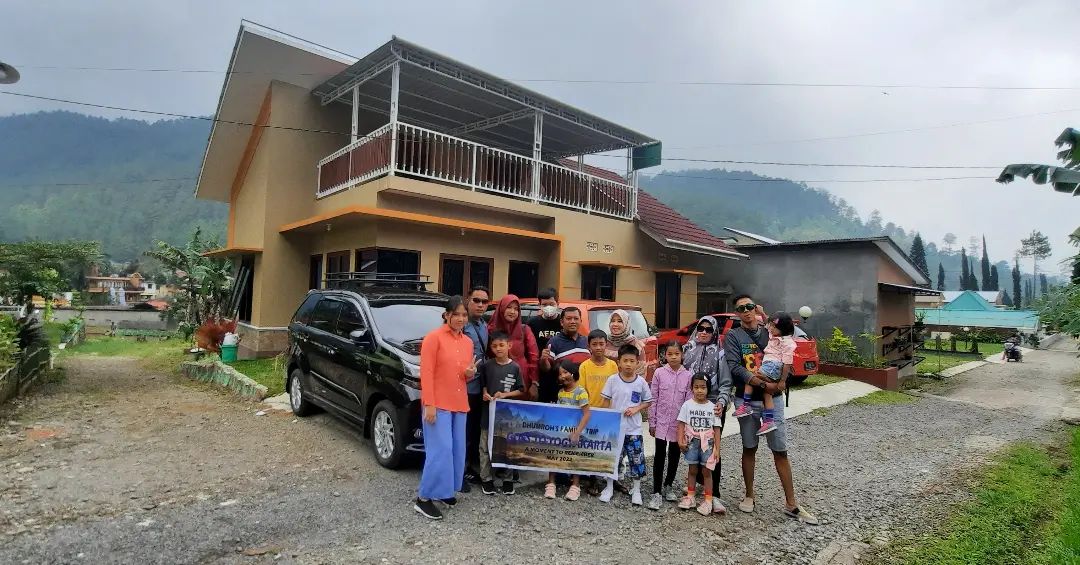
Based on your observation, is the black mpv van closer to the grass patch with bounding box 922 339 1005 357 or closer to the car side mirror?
the car side mirror

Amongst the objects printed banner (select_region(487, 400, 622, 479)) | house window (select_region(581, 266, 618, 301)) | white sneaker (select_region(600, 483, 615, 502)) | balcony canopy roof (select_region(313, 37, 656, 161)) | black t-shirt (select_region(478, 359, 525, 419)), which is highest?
→ balcony canopy roof (select_region(313, 37, 656, 161))

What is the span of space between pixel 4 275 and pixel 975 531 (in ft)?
57.0

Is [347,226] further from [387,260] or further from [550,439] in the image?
[550,439]

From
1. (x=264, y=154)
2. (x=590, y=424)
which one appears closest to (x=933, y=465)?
(x=590, y=424)

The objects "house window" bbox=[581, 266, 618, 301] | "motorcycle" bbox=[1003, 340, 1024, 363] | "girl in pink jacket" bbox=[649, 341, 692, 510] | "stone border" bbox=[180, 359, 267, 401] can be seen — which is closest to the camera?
"girl in pink jacket" bbox=[649, 341, 692, 510]

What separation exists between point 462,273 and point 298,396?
4.29 m

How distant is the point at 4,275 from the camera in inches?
494

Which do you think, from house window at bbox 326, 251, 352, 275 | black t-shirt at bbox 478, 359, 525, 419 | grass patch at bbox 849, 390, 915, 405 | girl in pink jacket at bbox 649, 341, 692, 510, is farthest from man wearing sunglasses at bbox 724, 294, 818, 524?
house window at bbox 326, 251, 352, 275

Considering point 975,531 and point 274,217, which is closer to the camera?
point 975,531

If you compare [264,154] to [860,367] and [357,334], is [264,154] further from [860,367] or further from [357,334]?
[860,367]

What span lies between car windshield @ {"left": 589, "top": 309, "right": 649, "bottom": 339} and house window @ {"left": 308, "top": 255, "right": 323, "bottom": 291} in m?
6.82

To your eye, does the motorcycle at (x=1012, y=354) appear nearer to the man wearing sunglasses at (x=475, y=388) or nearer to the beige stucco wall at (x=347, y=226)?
the beige stucco wall at (x=347, y=226)

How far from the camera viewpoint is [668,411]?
4609mm

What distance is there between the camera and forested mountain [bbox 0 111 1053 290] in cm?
8394
